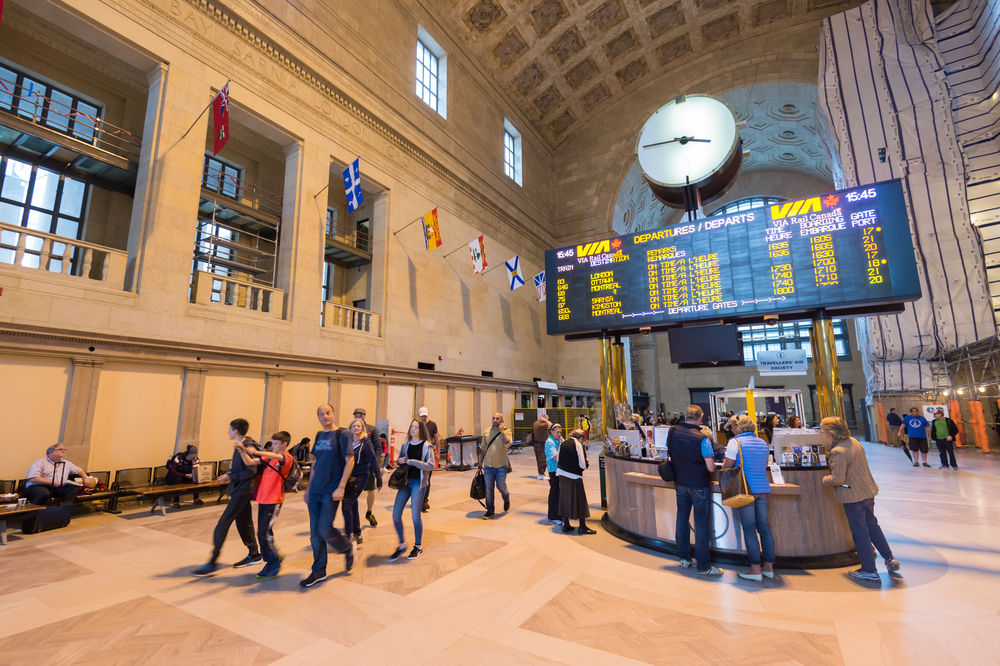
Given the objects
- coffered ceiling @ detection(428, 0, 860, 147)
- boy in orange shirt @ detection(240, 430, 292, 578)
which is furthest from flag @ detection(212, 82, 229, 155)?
coffered ceiling @ detection(428, 0, 860, 147)

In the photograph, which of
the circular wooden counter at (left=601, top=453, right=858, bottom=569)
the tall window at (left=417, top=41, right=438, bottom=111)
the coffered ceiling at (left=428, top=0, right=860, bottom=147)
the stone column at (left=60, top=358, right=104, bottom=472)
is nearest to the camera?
the circular wooden counter at (left=601, top=453, right=858, bottom=569)

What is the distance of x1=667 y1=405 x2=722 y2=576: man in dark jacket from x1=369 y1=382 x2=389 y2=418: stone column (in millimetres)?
11461

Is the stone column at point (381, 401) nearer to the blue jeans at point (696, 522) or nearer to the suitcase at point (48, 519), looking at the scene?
the suitcase at point (48, 519)

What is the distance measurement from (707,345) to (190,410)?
11.3 meters

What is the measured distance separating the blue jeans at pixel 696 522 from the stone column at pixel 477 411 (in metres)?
14.6

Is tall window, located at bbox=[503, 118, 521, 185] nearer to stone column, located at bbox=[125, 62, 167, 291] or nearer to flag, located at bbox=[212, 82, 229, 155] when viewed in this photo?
flag, located at bbox=[212, 82, 229, 155]

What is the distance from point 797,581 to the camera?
15.9 feet

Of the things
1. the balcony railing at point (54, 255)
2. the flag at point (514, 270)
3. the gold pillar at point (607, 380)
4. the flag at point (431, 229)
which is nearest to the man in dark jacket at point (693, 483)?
the gold pillar at point (607, 380)

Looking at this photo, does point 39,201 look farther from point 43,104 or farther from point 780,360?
point 780,360

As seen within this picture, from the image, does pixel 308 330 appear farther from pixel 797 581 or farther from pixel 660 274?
pixel 797 581

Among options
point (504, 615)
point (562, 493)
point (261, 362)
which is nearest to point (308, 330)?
point (261, 362)

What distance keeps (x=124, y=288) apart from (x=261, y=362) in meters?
3.30

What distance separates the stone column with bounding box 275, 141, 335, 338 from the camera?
12.7 meters

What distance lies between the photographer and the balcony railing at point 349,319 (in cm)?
1391
